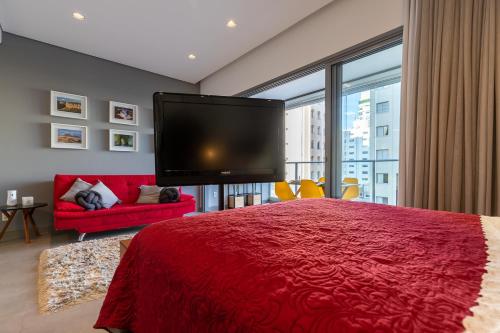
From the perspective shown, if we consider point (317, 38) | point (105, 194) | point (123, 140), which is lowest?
point (105, 194)

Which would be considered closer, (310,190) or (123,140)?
(310,190)

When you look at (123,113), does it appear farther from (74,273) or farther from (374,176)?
(374,176)

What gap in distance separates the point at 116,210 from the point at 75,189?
0.65m

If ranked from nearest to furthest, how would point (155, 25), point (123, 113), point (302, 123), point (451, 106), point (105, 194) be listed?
point (451, 106) < point (155, 25) < point (105, 194) < point (123, 113) < point (302, 123)

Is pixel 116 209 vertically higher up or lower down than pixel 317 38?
lower down

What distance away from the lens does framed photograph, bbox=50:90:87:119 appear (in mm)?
3539

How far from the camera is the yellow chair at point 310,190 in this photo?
140 inches

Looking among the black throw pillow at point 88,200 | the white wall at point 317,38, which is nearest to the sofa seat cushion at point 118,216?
the black throw pillow at point 88,200

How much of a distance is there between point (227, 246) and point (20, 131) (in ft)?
13.3

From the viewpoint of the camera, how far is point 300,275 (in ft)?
1.79

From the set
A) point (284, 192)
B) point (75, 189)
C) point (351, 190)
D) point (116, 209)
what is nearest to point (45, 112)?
point (75, 189)

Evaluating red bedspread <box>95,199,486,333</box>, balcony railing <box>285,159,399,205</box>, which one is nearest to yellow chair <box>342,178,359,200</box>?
balcony railing <box>285,159,399,205</box>

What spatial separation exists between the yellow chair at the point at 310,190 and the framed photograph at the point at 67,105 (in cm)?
349

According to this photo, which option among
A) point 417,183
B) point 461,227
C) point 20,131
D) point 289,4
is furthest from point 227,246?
point 20,131
